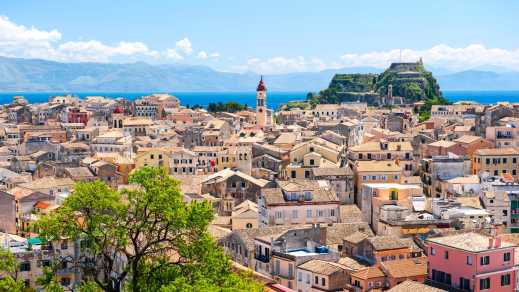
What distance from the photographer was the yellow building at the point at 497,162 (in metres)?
80.9

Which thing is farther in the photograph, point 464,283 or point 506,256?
point 506,256

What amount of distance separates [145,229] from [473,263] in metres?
20.6

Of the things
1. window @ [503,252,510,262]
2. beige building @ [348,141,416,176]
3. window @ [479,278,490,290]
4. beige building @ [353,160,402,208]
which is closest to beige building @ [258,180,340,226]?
beige building @ [353,160,402,208]

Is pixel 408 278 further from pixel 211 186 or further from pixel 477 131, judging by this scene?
pixel 477 131

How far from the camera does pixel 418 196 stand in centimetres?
6862

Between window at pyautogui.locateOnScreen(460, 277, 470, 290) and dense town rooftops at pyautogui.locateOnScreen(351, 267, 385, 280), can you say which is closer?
window at pyautogui.locateOnScreen(460, 277, 470, 290)

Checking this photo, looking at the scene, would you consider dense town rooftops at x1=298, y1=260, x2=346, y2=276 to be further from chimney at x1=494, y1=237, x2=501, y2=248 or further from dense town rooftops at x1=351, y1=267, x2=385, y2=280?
chimney at x1=494, y1=237, x2=501, y2=248

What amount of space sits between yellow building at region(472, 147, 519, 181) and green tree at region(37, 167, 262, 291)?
51.7m

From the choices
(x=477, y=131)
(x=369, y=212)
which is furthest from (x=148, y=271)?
(x=477, y=131)

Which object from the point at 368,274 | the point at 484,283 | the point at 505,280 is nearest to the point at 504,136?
the point at 505,280

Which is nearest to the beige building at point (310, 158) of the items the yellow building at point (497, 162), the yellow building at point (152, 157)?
the yellow building at point (497, 162)

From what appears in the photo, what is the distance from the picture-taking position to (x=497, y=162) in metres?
81.4

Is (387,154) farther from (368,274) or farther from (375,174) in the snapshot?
(368,274)

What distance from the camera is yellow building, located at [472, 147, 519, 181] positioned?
8094 centimetres
